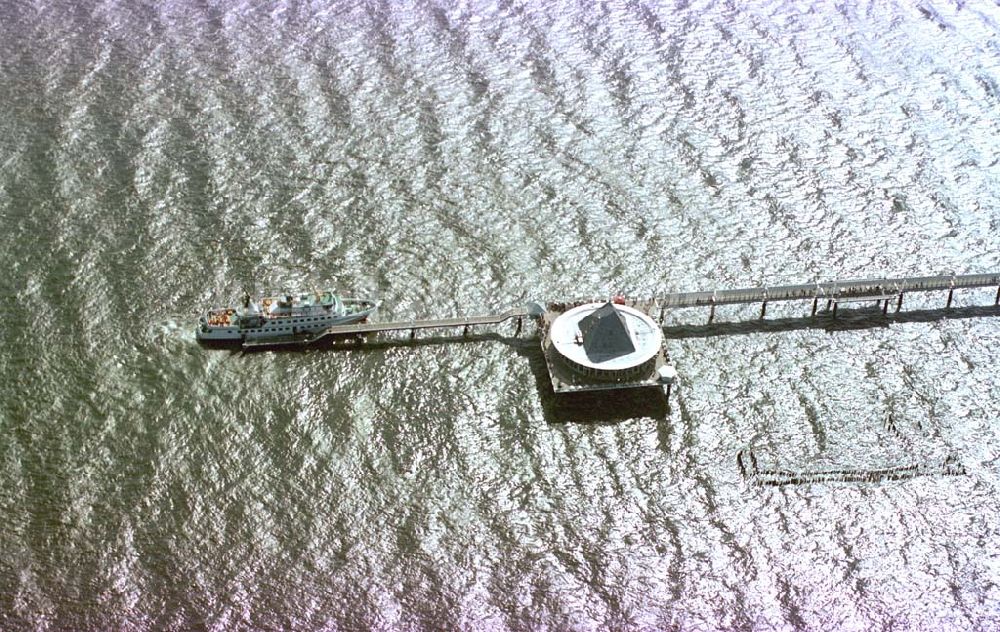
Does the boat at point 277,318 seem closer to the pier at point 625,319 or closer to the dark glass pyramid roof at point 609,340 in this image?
the pier at point 625,319

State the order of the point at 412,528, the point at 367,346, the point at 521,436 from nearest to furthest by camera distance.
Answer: the point at 412,528 → the point at 521,436 → the point at 367,346

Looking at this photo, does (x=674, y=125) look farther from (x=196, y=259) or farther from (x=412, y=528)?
(x=412, y=528)

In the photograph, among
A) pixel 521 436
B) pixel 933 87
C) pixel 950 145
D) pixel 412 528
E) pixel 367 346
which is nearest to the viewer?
pixel 412 528

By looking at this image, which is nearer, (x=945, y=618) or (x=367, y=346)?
(x=945, y=618)

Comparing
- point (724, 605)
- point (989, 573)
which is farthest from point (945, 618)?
point (724, 605)

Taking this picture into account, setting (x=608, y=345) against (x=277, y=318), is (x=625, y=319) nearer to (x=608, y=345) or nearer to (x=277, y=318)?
(x=608, y=345)

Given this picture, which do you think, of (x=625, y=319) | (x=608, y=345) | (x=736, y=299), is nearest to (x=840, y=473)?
(x=608, y=345)
